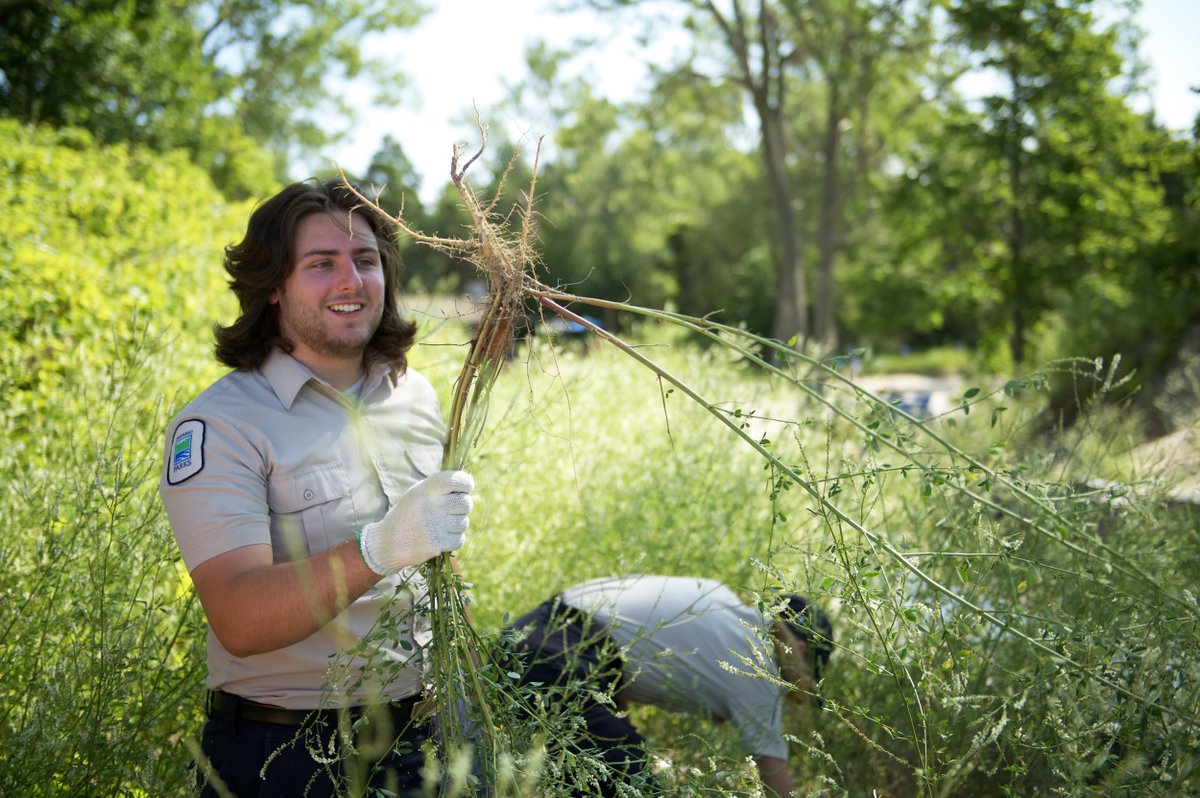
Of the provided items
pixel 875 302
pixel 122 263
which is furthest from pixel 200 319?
pixel 875 302

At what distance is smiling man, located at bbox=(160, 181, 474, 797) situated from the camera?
178 centimetres

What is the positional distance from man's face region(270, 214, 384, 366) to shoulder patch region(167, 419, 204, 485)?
0.37 metres

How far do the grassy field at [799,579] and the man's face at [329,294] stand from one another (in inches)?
8.5

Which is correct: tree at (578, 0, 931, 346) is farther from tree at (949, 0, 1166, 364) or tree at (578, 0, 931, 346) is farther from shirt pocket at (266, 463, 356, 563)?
shirt pocket at (266, 463, 356, 563)

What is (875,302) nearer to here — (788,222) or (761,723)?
(788,222)

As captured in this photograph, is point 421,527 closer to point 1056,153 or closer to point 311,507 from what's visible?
point 311,507

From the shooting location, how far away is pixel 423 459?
7.90 feet

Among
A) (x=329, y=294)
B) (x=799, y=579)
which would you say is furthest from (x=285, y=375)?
(x=799, y=579)

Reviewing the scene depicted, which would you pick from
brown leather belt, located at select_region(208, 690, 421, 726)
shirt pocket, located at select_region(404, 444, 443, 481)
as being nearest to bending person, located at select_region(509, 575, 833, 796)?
shirt pocket, located at select_region(404, 444, 443, 481)

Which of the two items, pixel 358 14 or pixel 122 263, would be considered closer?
pixel 122 263

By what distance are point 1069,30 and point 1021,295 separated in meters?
3.80

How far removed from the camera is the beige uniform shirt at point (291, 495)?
74.2 inches

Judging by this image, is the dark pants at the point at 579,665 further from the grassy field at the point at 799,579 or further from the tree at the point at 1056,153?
the tree at the point at 1056,153

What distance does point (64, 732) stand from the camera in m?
1.96
